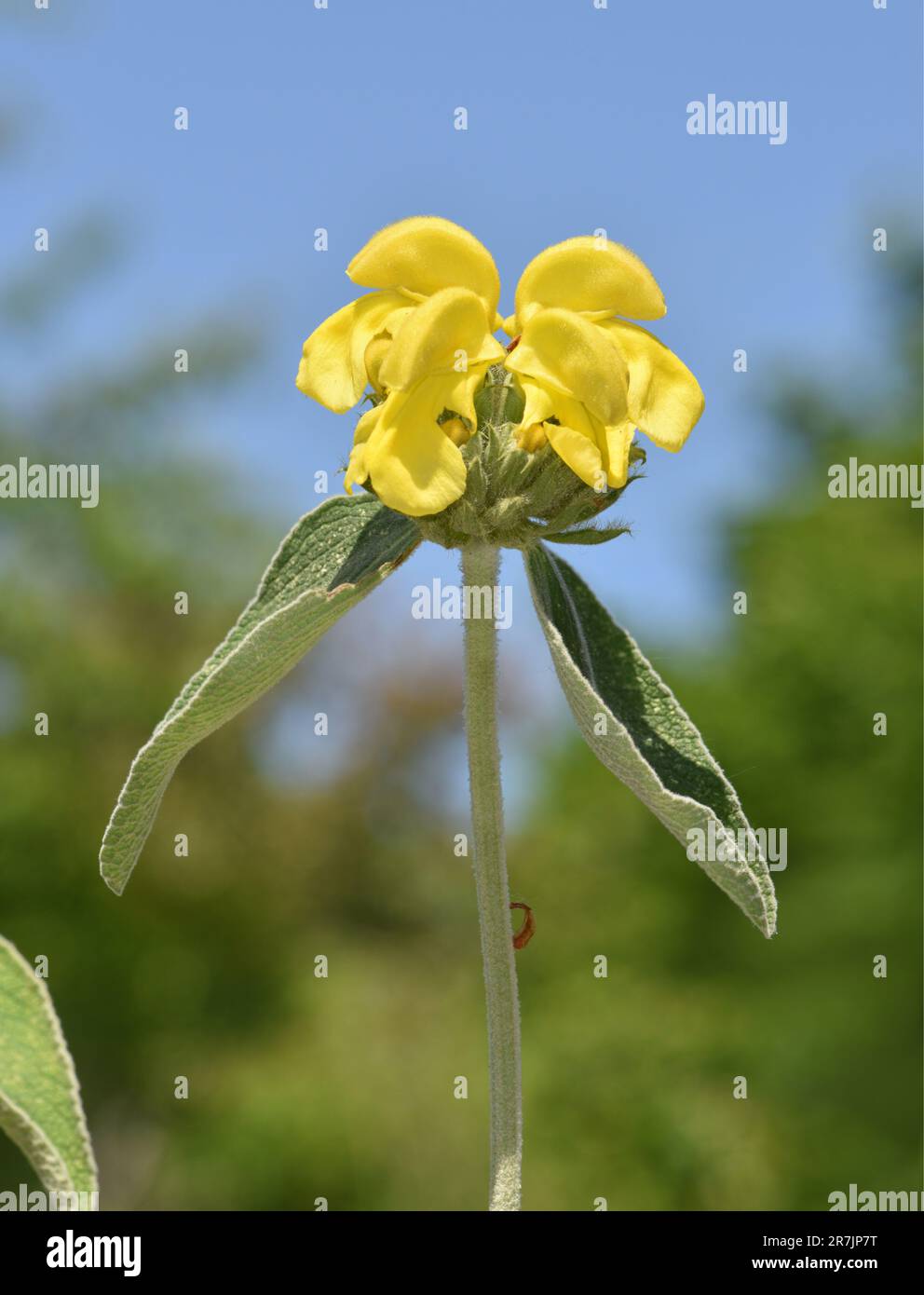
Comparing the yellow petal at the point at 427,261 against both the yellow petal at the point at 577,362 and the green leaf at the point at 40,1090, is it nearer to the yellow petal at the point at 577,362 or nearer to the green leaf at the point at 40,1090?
the yellow petal at the point at 577,362

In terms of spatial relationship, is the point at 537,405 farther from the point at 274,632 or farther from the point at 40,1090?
the point at 40,1090

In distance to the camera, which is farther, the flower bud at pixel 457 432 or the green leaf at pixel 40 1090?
the flower bud at pixel 457 432

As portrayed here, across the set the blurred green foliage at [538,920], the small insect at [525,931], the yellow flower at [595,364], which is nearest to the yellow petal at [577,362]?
the yellow flower at [595,364]

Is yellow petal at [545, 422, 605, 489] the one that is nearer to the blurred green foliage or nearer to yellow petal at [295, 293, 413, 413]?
yellow petal at [295, 293, 413, 413]

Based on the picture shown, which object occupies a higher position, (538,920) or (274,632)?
(274,632)

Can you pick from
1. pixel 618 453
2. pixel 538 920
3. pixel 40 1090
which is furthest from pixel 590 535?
pixel 538 920
